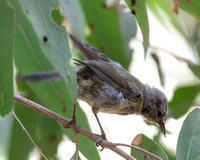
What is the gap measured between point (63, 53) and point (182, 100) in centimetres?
281

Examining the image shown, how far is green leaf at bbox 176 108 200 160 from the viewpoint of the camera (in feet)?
9.75

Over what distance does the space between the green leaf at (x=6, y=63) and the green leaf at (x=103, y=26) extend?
8.11ft

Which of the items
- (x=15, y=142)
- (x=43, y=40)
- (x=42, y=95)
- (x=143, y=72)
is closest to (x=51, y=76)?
→ (x=42, y=95)

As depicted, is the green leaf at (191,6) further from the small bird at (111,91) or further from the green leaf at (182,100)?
the green leaf at (182,100)

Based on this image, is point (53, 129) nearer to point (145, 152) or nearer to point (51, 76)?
point (51, 76)

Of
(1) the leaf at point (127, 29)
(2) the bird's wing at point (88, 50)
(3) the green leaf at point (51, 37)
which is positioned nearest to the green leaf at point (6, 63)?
(3) the green leaf at point (51, 37)

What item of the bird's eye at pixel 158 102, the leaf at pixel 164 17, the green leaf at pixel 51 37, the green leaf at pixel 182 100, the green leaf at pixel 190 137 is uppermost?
the green leaf at pixel 51 37

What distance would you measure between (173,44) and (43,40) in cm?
358

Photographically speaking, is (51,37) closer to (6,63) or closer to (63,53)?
(63,53)

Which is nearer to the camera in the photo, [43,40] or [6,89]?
[43,40]

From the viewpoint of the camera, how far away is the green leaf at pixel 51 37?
235 cm

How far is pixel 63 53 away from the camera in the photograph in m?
2.48

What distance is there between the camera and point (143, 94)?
182 inches

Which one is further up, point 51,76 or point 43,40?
point 43,40
